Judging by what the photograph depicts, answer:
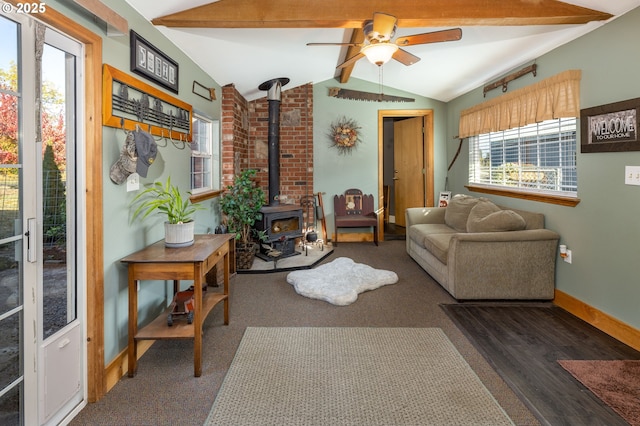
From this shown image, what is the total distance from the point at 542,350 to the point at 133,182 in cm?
292

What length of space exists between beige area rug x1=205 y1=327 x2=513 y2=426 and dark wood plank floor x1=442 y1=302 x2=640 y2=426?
0.24m

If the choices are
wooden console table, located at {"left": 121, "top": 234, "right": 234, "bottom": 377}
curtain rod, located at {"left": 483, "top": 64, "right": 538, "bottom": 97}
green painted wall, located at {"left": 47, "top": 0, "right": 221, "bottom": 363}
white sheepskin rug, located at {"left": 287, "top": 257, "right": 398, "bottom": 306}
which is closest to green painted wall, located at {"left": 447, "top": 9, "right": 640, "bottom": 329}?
A: curtain rod, located at {"left": 483, "top": 64, "right": 538, "bottom": 97}

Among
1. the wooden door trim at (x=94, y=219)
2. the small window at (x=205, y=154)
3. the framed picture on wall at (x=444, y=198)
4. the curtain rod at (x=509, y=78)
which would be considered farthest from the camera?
the framed picture on wall at (x=444, y=198)

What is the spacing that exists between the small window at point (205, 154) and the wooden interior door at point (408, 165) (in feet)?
11.7

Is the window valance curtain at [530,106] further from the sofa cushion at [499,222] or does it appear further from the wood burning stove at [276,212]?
the wood burning stove at [276,212]

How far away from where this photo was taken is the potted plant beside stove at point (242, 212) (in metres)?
4.40

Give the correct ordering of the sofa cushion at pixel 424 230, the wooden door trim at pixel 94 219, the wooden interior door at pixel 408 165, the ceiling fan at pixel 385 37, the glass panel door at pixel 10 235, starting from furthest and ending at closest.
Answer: the wooden interior door at pixel 408 165 → the sofa cushion at pixel 424 230 → the ceiling fan at pixel 385 37 → the wooden door trim at pixel 94 219 → the glass panel door at pixel 10 235

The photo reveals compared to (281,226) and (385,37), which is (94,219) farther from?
(281,226)

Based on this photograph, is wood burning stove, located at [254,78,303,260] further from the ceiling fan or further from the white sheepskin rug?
the ceiling fan

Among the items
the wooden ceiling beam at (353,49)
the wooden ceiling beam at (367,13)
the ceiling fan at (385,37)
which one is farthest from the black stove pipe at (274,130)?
the ceiling fan at (385,37)

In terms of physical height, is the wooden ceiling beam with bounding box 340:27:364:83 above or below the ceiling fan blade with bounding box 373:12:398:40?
above

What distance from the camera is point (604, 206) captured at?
2830mm

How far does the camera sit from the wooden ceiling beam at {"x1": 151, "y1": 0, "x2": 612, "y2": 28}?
275cm

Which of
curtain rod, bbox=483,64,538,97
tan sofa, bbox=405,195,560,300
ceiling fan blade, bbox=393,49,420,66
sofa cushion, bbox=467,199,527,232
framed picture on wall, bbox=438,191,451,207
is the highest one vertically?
curtain rod, bbox=483,64,538,97
